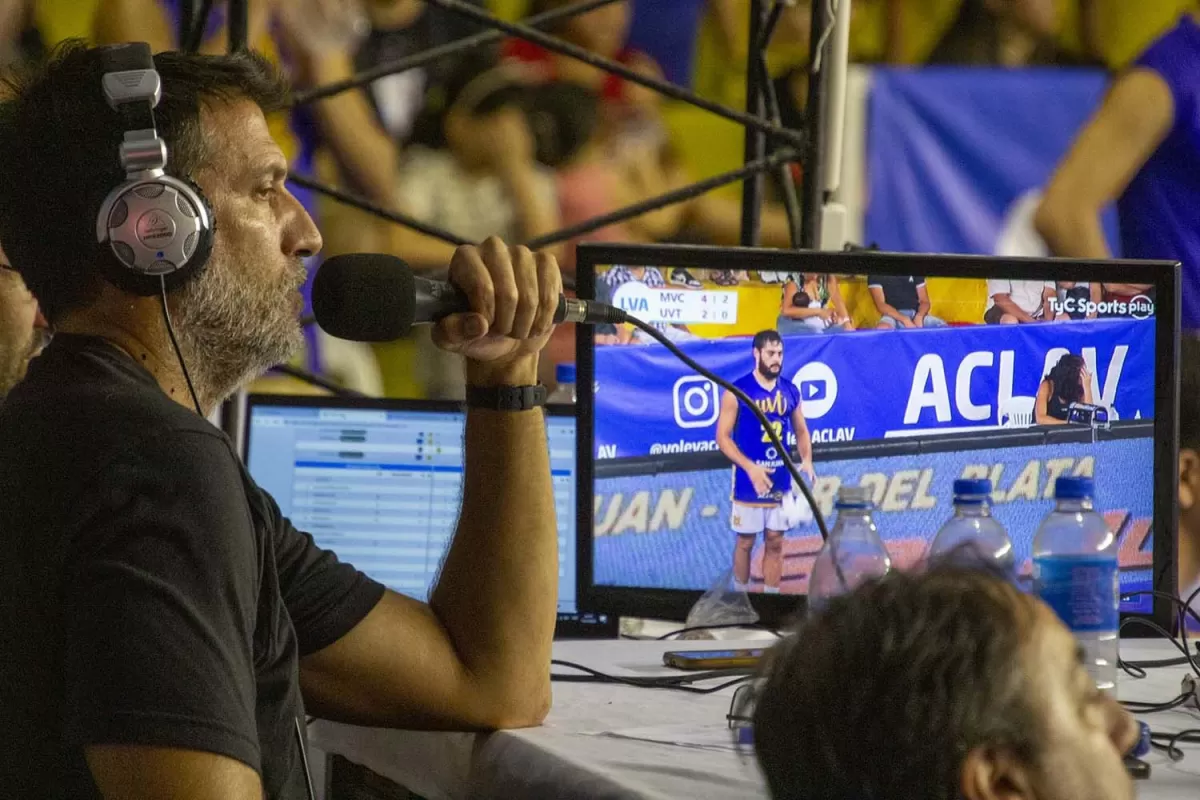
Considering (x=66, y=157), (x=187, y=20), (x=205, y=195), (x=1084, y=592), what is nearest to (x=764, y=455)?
(x=1084, y=592)

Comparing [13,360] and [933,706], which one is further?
[13,360]

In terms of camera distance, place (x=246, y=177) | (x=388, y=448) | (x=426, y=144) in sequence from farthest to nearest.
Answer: (x=426, y=144) → (x=388, y=448) → (x=246, y=177)

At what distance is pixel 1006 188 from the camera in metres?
3.67

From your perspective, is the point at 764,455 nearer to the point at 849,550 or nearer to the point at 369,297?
the point at 849,550

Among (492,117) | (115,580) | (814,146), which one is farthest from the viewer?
(492,117)

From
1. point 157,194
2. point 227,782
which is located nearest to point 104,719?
point 227,782

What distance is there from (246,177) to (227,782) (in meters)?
0.53

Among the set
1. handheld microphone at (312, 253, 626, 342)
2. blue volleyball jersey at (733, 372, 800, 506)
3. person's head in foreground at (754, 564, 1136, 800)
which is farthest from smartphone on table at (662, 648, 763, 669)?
person's head in foreground at (754, 564, 1136, 800)

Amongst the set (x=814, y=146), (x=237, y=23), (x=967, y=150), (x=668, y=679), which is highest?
(x=967, y=150)

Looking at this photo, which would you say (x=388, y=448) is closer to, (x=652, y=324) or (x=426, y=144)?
(x=652, y=324)

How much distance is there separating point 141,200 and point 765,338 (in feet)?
2.16

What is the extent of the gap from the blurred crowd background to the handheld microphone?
2074 millimetres

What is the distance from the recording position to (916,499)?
4.74ft

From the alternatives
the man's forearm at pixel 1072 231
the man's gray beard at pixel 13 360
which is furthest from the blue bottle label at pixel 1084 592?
the man's forearm at pixel 1072 231
